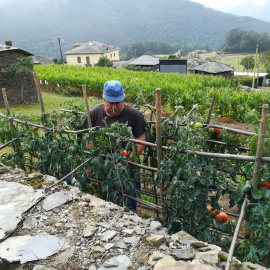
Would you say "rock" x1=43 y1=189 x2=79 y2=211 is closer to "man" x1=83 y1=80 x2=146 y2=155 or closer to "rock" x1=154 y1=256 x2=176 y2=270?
"man" x1=83 y1=80 x2=146 y2=155

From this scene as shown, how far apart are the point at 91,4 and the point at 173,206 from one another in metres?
206

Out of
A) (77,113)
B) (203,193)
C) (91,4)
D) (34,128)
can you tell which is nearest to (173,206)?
(203,193)

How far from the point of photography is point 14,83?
15133 millimetres

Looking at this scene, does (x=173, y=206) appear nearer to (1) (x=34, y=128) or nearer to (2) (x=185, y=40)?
(1) (x=34, y=128)

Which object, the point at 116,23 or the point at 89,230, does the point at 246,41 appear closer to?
the point at 89,230

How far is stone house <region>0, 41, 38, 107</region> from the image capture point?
1430cm

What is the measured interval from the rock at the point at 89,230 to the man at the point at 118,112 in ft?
3.51

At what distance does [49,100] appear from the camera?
1697cm

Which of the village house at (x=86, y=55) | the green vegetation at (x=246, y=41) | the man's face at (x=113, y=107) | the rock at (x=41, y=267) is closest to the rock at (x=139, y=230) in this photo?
the rock at (x=41, y=267)

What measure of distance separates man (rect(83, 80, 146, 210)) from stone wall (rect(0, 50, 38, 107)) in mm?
12686

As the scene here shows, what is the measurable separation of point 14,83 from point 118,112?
13475mm

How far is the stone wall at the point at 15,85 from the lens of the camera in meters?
14.4

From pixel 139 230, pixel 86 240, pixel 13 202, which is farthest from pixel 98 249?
pixel 13 202

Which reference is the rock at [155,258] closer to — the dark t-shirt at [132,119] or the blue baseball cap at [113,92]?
the dark t-shirt at [132,119]
